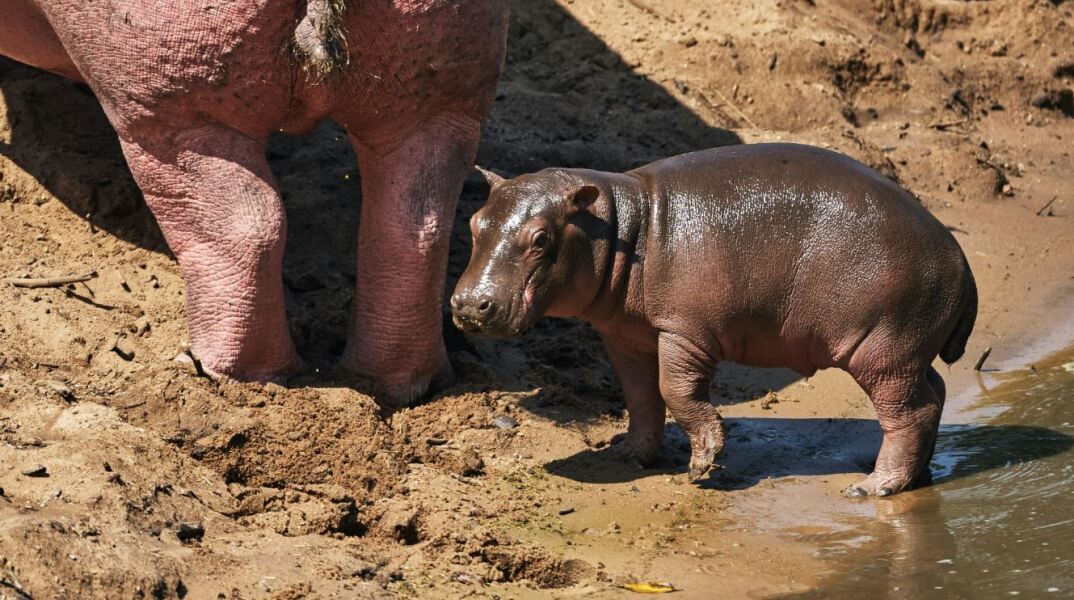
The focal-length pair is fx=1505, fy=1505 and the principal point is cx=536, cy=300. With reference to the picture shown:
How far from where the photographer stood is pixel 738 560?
591cm

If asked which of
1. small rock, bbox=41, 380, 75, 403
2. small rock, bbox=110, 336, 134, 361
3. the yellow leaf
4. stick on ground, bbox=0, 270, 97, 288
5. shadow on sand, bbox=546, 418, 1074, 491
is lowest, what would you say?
shadow on sand, bbox=546, 418, 1074, 491

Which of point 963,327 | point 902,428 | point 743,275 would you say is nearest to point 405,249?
point 743,275

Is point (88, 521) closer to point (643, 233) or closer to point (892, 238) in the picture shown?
point (643, 233)

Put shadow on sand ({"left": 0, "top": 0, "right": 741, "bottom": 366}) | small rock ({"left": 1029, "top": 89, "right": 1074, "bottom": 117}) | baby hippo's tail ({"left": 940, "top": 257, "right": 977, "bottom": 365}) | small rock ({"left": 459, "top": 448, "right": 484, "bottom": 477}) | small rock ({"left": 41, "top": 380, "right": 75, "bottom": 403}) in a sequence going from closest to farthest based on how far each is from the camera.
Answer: small rock ({"left": 41, "top": 380, "right": 75, "bottom": 403})
baby hippo's tail ({"left": 940, "top": 257, "right": 977, "bottom": 365})
small rock ({"left": 459, "top": 448, "right": 484, "bottom": 477})
shadow on sand ({"left": 0, "top": 0, "right": 741, "bottom": 366})
small rock ({"left": 1029, "top": 89, "right": 1074, "bottom": 117})

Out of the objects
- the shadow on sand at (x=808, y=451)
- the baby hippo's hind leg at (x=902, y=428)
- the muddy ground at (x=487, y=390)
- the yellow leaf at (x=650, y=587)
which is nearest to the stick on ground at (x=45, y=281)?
the muddy ground at (x=487, y=390)

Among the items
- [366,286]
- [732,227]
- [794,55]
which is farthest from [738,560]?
[794,55]

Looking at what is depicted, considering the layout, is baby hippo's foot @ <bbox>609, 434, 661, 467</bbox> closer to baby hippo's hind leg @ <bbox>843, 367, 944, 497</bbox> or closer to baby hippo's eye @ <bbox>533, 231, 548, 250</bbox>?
baby hippo's hind leg @ <bbox>843, 367, 944, 497</bbox>

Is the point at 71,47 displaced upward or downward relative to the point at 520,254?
upward

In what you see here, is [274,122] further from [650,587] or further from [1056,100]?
[1056,100]

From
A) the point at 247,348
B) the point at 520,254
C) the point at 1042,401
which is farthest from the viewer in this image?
the point at 1042,401

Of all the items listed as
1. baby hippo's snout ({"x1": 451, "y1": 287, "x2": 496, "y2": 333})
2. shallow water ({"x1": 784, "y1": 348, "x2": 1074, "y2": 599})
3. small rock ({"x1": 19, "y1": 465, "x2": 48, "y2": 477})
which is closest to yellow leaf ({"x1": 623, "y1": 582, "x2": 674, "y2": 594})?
shallow water ({"x1": 784, "y1": 348, "x2": 1074, "y2": 599})

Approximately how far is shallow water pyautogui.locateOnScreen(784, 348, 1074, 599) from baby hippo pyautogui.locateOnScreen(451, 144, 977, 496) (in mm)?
306

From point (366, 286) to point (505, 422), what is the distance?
36.6 inches

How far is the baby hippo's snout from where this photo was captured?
6.27 meters
